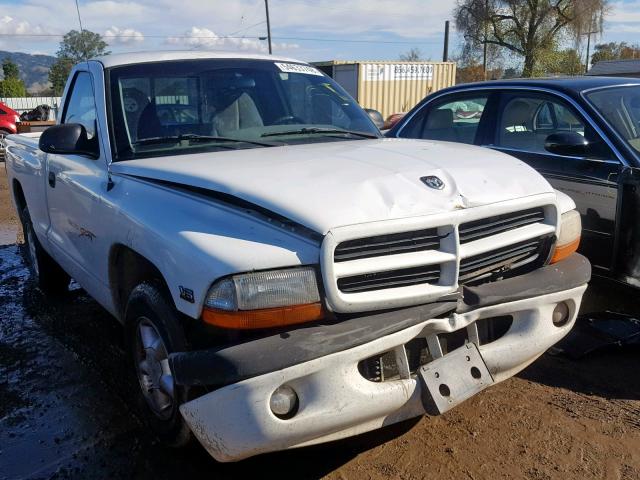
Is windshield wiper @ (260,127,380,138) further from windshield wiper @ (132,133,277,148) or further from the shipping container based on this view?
the shipping container

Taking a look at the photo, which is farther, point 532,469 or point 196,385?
point 532,469

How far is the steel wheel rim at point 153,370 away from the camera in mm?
2857

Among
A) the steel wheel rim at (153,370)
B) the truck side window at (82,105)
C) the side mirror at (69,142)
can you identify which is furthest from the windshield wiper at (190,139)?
the steel wheel rim at (153,370)

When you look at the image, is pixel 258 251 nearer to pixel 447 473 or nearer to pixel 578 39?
pixel 447 473

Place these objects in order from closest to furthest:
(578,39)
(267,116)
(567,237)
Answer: (567,237), (267,116), (578,39)

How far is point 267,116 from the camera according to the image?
3.96 metres

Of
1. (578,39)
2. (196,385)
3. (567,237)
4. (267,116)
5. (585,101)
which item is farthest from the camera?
(578,39)

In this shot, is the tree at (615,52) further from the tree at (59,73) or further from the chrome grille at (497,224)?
the chrome grille at (497,224)

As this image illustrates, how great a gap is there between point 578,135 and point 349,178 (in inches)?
105

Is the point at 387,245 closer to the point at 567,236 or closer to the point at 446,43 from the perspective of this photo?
the point at 567,236

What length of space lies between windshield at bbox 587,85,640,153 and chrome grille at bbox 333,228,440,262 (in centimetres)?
268

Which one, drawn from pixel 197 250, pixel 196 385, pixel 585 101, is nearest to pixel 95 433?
pixel 196 385

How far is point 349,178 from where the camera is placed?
271cm

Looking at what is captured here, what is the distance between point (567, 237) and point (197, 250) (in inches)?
74.9
